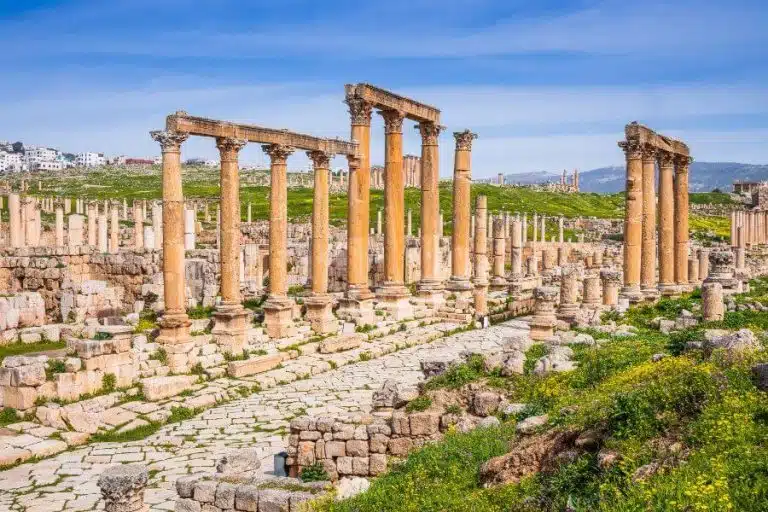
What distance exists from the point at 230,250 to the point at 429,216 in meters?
9.47

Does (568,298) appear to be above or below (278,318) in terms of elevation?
above

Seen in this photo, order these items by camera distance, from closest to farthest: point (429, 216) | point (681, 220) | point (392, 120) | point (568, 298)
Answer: point (568, 298) → point (392, 120) → point (429, 216) → point (681, 220)

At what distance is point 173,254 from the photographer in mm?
17672

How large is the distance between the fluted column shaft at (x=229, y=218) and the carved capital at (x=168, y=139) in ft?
5.72

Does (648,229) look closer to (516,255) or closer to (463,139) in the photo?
(463,139)

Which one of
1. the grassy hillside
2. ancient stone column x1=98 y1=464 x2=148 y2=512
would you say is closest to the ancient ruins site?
ancient stone column x1=98 y1=464 x2=148 y2=512

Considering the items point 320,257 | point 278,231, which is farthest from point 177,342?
point 320,257

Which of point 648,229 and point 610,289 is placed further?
point 610,289

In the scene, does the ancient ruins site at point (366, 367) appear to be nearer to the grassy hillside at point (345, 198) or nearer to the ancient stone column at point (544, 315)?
the ancient stone column at point (544, 315)

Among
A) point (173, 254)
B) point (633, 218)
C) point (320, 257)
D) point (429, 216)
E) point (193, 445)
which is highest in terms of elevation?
point (429, 216)

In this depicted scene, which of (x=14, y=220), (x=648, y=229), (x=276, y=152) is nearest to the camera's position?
(x=276, y=152)

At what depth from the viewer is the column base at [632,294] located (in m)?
25.4

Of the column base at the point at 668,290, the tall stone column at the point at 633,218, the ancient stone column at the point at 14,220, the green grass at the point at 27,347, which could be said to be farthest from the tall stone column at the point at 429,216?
the ancient stone column at the point at 14,220

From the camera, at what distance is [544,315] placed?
21.7 m
